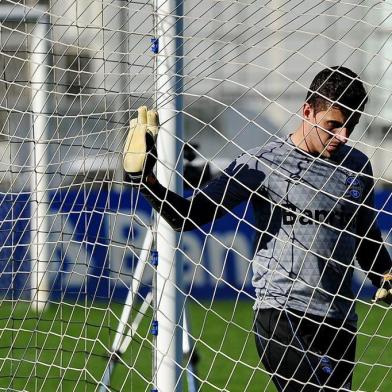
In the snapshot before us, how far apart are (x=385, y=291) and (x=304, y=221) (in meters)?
0.38

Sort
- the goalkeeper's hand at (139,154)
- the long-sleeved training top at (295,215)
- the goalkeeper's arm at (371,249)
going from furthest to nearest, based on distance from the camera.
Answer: the goalkeeper's arm at (371,249) < the long-sleeved training top at (295,215) < the goalkeeper's hand at (139,154)

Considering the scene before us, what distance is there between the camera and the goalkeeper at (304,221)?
3895 millimetres

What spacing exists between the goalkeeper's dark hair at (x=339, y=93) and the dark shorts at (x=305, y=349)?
741 mm

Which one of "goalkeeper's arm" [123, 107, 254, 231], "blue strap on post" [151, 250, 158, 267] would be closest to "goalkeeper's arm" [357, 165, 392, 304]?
"goalkeeper's arm" [123, 107, 254, 231]

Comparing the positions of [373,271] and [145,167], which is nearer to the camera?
[145,167]

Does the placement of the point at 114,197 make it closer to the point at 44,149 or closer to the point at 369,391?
the point at 369,391

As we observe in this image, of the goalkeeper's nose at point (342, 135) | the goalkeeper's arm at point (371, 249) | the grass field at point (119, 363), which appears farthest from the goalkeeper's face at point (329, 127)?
the grass field at point (119, 363)

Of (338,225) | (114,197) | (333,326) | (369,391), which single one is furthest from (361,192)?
(114,197)

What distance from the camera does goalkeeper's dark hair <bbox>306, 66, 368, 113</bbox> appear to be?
3.90 meters

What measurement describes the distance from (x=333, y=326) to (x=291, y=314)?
0.15m

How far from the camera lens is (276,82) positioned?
12219mm

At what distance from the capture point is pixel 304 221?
394 centimetres

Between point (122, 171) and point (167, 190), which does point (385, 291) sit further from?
point (122, 171)

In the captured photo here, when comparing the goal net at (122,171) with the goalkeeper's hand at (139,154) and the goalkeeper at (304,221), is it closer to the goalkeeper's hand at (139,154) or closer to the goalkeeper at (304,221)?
the goalkeeper at (304,221)
